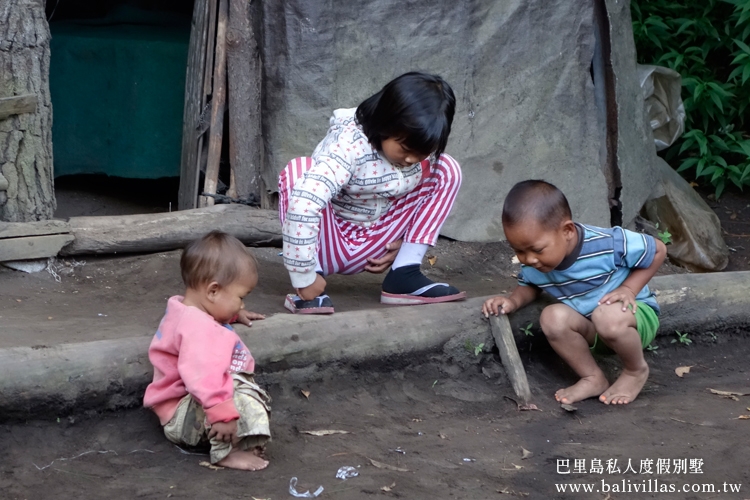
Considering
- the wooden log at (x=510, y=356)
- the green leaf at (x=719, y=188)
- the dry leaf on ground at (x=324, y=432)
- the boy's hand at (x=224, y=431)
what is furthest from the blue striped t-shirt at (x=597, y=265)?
the green leaf at (x=719, y=188)

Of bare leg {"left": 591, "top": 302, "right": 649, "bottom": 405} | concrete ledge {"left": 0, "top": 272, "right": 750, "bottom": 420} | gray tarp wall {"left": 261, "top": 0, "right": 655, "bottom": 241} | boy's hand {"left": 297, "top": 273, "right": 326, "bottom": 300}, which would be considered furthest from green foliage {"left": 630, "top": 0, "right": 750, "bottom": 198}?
boy's hand {"left": 297, "top": 273, "right": 326, "bottom": 300}

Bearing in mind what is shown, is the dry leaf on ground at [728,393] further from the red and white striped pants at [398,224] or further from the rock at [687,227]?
the rock at [687,227]

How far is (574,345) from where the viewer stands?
313cm

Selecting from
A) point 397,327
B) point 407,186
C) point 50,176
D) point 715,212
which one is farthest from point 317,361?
point 715,212

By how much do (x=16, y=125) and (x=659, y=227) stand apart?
3767 mm

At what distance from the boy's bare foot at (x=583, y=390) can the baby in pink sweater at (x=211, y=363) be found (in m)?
1.17

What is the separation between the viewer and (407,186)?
330 centimetres

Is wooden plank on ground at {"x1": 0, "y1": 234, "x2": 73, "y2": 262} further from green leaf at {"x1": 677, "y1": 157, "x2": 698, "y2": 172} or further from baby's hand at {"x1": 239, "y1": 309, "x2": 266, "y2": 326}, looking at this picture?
green leaf at {"x1": 677, "y1": 157, "x2": 698, "y2": 172}

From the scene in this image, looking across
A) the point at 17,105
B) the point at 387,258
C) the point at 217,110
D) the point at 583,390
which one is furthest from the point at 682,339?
the point at 17,105

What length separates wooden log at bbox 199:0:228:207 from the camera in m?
4.47

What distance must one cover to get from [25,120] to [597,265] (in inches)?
104

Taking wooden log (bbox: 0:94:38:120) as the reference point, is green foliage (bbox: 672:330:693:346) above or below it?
below

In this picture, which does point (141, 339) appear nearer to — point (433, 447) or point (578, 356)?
point (433, 447)

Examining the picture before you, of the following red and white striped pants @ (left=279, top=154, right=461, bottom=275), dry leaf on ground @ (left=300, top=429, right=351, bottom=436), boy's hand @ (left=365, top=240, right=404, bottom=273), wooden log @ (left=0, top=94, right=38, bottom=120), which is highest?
wooden log @ (left=0, top=94, right=38, bottom=120)
